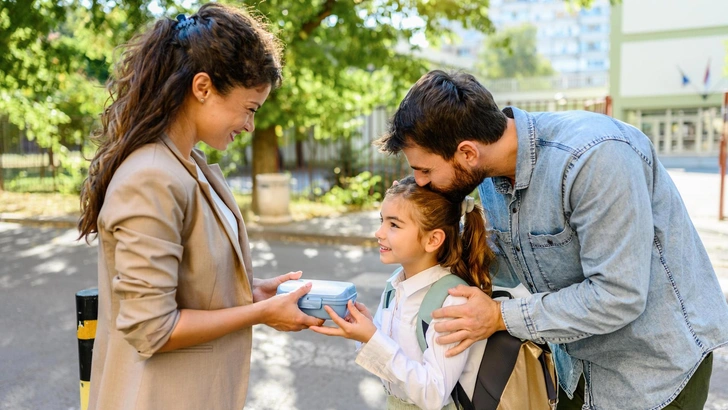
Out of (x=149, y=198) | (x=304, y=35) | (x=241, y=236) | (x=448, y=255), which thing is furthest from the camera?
(x=304, y=35)

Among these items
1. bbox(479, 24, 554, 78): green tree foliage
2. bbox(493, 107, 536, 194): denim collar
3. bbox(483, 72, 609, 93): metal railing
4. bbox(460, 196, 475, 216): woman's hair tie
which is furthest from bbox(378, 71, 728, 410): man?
bbox(479, 24, 554, 78): green tree foliage

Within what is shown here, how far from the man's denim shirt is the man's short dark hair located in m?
0.11

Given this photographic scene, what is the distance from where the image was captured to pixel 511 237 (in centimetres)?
211

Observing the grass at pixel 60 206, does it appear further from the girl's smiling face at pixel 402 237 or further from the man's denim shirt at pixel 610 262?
the man's denim shirt at pixel 610 262

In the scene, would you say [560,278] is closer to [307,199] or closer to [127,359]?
[127,359]

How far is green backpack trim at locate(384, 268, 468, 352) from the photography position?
2146 millimetres

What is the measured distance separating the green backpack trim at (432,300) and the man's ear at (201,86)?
99cm

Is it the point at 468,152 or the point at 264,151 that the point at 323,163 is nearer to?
the point at 264,151

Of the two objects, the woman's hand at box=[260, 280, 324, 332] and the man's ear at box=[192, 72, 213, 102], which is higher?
the man's ear at box=[192, 72, 213, 102]

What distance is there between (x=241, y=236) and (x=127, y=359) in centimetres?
48

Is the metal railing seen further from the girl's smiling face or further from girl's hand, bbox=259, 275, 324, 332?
girl's hand, bbox=259, 275, 324, 332

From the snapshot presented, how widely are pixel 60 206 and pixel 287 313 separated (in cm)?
1533

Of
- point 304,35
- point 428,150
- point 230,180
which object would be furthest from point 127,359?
point 230,180

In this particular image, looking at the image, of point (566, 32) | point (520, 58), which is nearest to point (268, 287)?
point (520, 58)
